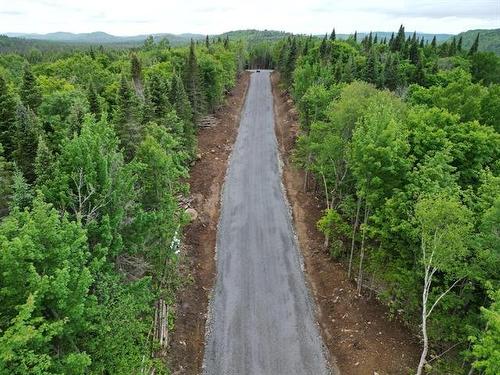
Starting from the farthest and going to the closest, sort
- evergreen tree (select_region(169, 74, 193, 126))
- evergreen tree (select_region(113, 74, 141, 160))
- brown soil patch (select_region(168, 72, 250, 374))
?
evergreen tree (select_region(169, 74, 193, 126))
evergreen tree (select_region(113, 74, 141, 160))
brown soil patch (select_region(168, 72, 250, 374))

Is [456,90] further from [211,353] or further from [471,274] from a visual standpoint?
[211,353]

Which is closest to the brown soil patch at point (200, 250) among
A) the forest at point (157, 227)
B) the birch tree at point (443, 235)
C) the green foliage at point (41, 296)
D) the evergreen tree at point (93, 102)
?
the forest at point (157, 227)

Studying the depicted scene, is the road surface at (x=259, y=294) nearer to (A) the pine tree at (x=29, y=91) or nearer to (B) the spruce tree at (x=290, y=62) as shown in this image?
(A) the pine tree at (x=29, y=91)

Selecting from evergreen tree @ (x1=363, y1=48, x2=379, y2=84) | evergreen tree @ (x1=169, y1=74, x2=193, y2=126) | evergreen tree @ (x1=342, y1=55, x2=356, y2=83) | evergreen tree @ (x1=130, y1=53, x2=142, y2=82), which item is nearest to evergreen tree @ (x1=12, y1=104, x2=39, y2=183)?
evergreen tree @ (x1=169, y1=74, x2=193, y2=126)

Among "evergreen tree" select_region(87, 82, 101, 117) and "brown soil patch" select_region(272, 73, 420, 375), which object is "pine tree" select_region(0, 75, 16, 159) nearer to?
"evergreen tree" select_region(87, 82, 101, 117)

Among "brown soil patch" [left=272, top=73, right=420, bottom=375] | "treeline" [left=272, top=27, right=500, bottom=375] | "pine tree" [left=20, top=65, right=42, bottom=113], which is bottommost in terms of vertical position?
"brown soil patch" [left=272, top=73, right=420, bottom=375]

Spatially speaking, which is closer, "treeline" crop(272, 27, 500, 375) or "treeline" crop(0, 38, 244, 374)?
"treeline" crop(0, 38, 244, 374)
